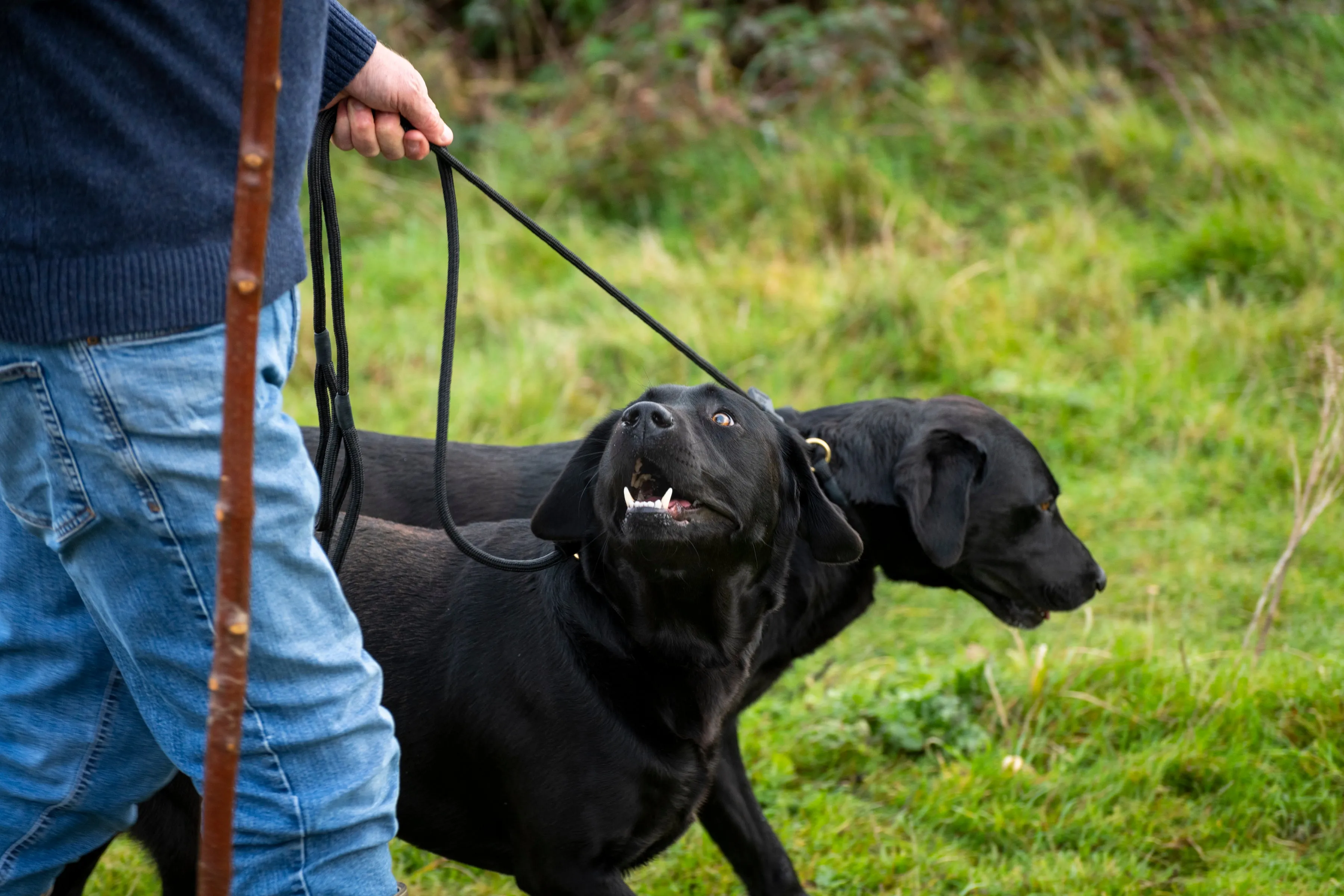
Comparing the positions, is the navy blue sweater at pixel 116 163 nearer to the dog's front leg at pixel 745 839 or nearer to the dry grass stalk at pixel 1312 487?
the dog's front leg at pixel 745 839

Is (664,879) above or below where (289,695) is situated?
below

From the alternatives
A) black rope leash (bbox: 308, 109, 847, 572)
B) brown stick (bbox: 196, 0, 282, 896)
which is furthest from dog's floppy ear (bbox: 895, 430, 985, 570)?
brown stick (bbox: 196, 0, 282, 896)

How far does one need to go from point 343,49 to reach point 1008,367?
366 centimetres

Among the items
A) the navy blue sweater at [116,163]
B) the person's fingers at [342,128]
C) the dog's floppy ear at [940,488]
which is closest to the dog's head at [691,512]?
the dog's floppy ear at [940,488]

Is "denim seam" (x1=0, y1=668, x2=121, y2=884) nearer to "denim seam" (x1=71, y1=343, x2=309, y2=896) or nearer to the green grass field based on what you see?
"denim seam" (x1=71, y1=343, x2=309, y2=896)

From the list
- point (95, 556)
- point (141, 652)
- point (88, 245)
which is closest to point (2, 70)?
point (88, 245)

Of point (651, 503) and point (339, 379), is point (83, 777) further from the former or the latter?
point (651, 503)

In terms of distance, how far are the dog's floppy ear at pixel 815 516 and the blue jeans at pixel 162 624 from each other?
1.10 meters

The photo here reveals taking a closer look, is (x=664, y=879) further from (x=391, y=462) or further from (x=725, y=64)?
(x=725, y=64)

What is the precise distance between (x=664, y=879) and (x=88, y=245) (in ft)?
6.89

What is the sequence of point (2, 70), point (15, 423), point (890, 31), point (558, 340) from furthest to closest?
1. point (890, 31)
2. point (558, 340)
3. point (15, 423)
4. point (2, 70)

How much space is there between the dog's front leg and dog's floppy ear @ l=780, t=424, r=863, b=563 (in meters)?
0.48

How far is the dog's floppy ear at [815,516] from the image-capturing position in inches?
103

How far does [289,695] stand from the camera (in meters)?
1.60
